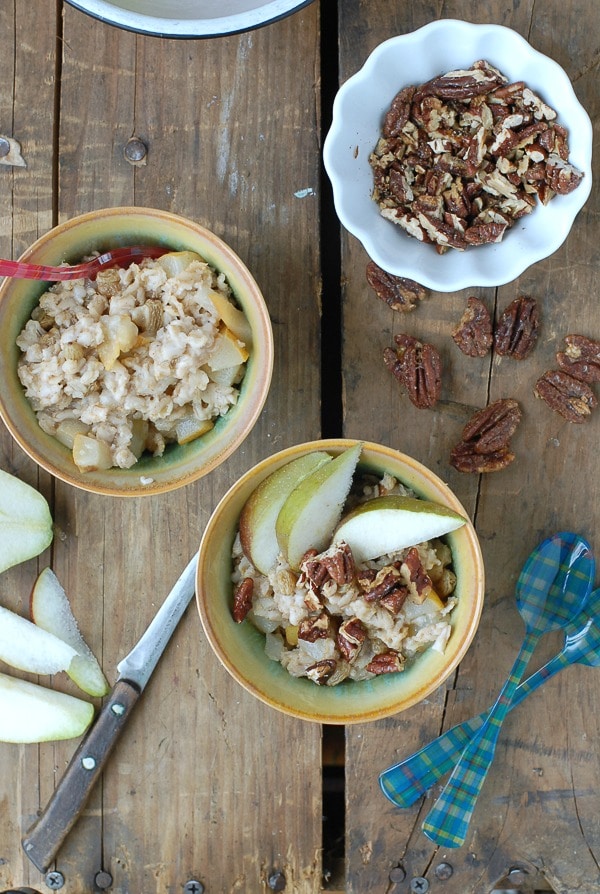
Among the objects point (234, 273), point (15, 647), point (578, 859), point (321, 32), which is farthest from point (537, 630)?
point (321, 32)

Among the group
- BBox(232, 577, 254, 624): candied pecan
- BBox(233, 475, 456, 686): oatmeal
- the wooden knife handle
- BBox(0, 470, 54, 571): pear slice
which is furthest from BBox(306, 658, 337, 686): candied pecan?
BBox(0, 470, 54, 571): pear slice

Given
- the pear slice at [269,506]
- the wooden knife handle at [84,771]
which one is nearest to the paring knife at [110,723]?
the wooden knife handle at [84,771]

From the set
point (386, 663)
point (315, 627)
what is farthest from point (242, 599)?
point (386, 663)

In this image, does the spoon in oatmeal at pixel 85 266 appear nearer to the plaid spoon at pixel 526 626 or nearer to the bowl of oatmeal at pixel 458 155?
the bowl of oatmeal at pixel 458 155

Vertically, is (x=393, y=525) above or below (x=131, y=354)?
below

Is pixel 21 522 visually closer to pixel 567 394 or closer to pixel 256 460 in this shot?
pixel 256 460

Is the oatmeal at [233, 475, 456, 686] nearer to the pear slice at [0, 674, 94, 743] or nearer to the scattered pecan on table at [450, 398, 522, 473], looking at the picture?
the scattered pecan on table at [450, 398, 522, 473]
